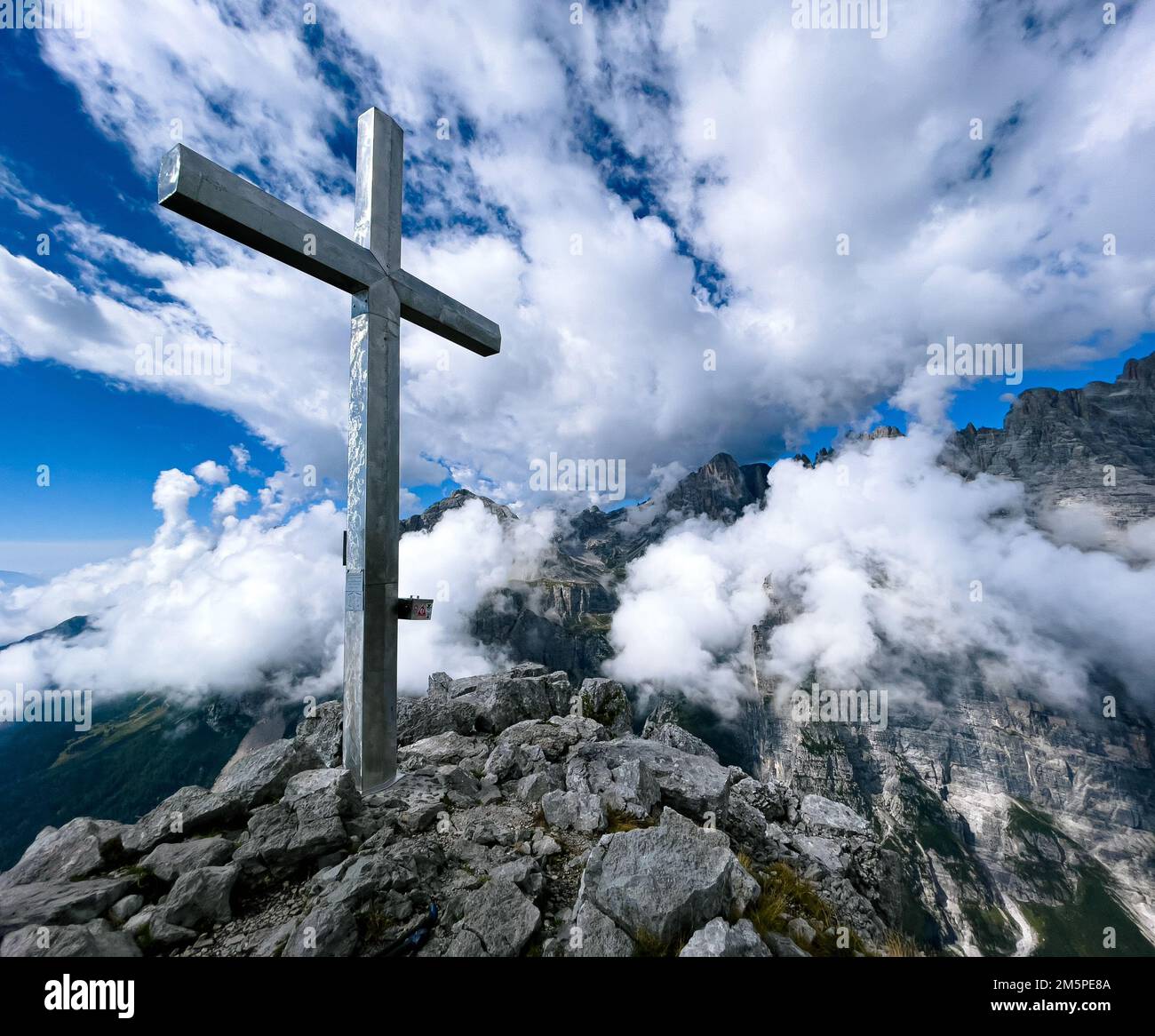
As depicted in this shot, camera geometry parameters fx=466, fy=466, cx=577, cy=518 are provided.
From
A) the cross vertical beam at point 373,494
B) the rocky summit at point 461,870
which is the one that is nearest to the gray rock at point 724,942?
the rocky summit at point 461,870

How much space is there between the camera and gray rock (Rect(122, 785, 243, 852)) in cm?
632

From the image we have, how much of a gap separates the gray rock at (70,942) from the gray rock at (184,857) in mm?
863

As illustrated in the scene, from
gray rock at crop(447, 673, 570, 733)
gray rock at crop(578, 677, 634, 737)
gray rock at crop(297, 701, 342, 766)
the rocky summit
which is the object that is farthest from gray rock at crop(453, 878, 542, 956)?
gray rock at crop(578, 677, 634, 737)

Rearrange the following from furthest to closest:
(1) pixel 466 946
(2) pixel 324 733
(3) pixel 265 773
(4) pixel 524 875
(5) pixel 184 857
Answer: (2) pixel 324 733 < (3) pixel 265 773 < (5) pixel 184 857 < (4) pixel 524 875 < (1) pixel 466 946

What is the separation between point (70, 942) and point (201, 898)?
993mm

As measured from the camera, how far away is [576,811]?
24.0ft

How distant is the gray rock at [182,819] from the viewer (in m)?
6.32

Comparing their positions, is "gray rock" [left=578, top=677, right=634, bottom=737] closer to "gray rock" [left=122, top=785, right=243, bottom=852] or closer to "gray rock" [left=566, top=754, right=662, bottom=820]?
"gray rock" [left=566, top=754, right=662, bottom=820]

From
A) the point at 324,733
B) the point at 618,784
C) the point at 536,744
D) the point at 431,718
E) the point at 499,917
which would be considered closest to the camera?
the point at 499,917

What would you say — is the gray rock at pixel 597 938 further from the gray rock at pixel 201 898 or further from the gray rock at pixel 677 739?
the gray rock at pixel 677 739

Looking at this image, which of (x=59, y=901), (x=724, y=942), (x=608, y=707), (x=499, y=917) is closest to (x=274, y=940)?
(x=499, y=917)

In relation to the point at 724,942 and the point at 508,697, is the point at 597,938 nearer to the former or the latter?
the point at 724,942

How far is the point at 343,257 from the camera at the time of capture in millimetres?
8039
